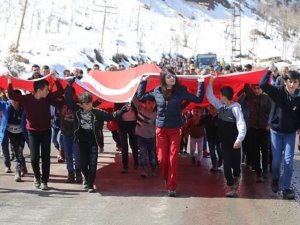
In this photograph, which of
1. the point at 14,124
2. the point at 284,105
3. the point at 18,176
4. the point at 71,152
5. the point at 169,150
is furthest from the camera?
the point at 14,124

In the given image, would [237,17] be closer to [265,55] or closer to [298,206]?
[265,55]

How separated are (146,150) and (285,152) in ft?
8.27

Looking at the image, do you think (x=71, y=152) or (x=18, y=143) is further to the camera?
(x=18, y=143)

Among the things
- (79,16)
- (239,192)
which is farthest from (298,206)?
(79,16)

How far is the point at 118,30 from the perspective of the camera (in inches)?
2069

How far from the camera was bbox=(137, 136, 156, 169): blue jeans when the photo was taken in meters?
9.03

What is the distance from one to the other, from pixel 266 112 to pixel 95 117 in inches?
115

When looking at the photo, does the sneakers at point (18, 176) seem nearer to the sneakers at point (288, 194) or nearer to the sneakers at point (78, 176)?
the sneakers at point (78, 176)

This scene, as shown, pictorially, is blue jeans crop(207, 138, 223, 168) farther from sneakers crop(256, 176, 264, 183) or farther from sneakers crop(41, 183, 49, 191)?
sneakers crop(41, 183, 49, 191)

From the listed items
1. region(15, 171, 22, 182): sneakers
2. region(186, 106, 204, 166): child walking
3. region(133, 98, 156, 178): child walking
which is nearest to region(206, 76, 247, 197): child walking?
region(133, 98, 156, 178): child walking

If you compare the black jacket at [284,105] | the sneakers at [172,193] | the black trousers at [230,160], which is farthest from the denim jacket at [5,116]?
the black jacket at [284,105]

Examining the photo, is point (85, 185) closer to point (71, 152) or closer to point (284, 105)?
point (71, 152)

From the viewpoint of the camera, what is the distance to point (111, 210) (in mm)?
6773

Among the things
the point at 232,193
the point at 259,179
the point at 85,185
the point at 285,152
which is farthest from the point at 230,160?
the point at 85,185
